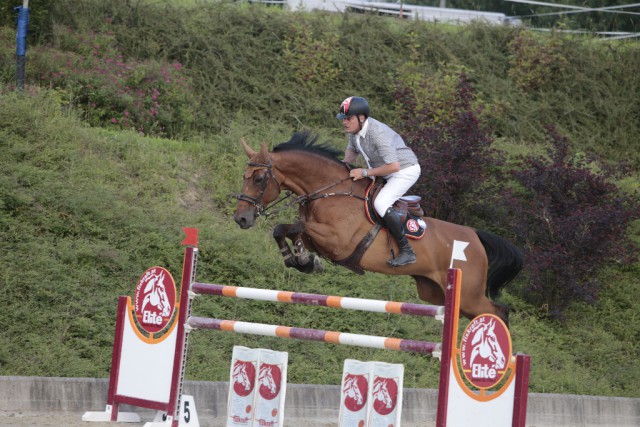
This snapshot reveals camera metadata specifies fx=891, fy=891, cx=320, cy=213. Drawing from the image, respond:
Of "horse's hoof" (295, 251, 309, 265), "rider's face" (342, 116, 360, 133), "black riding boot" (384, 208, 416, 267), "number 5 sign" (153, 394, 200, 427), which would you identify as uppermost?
"rider's face" (342, 116, 360, 133)

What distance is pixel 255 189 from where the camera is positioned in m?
7.32

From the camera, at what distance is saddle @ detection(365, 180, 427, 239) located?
773cm

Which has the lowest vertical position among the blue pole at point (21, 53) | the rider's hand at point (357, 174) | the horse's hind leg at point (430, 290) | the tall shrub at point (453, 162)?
the horse's hind leg at point (430, 290)

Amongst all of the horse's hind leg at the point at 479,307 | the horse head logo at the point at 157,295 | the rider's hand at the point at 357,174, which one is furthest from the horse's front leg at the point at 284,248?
the horse's hind leg at the point at 479,307

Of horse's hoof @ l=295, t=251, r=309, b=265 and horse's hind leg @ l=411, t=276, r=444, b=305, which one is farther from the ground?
horse's hoof @ l=295, t=251, r=309, b=265

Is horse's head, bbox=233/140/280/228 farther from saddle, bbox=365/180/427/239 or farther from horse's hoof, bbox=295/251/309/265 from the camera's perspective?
saddle, bbox=365/180/427/239

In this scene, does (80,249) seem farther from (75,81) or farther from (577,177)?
A: (577,177)

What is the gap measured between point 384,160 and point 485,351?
2497 millimetres

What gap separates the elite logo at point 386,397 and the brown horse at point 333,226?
1728mm

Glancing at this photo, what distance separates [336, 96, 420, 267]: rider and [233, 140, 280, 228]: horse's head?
2.40 feet

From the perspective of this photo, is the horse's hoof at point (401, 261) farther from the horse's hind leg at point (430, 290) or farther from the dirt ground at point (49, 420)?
the dirt ground at point (49, 420)

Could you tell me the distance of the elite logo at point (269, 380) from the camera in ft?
19.6

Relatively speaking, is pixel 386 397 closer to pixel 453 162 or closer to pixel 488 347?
pixel 488 347

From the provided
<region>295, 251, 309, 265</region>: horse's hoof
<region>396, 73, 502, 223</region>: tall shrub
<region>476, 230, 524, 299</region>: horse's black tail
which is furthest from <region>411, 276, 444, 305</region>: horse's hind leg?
<region>396, 73, 502, 223</region>: tall shrub
